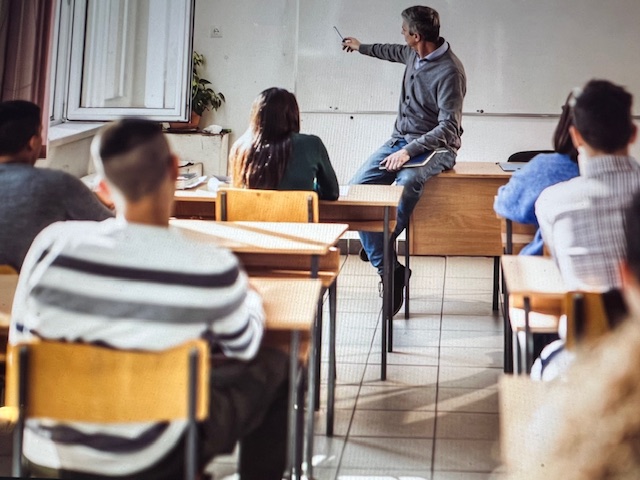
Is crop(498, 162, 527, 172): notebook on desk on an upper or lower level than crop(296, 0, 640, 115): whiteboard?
lower

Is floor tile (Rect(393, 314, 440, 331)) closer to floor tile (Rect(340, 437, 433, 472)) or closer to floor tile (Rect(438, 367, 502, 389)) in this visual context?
floor tile (Rect(438, 367, 502, 389))

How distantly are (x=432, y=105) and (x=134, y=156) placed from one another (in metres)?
2.93

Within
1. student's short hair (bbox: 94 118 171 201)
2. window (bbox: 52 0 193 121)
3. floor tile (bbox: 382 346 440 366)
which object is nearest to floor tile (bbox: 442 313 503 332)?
floor tile (bbox: 382 346 440 366)

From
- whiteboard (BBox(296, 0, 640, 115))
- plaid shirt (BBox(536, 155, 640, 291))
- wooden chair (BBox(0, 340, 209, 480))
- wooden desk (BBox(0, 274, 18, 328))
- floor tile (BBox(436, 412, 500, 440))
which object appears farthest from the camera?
whiteboard (BBox(296, 0, 640, 115))

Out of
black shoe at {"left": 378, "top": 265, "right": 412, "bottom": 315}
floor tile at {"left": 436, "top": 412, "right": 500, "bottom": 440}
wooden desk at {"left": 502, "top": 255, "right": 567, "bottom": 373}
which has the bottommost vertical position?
floor tile at {"left": 436, "top": 412, "right": 500, "bottom": 440}

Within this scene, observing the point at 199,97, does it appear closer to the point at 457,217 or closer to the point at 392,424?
the point at 457,217

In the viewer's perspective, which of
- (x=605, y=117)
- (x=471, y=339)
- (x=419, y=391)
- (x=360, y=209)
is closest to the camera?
(x=605, y=117)

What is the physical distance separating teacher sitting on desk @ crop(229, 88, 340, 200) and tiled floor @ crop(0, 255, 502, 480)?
2.54ft

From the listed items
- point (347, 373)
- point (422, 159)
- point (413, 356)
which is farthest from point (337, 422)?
point (422, 159)

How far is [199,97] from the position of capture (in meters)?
6.16

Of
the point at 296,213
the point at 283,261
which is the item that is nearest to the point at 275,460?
the point at 283,261

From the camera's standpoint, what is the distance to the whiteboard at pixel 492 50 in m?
5.95

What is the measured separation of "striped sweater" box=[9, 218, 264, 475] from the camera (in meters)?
1.80

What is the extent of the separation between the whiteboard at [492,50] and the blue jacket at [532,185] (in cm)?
315
